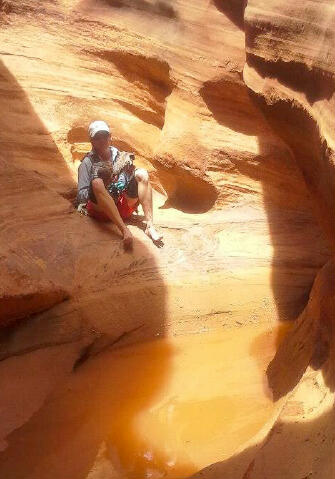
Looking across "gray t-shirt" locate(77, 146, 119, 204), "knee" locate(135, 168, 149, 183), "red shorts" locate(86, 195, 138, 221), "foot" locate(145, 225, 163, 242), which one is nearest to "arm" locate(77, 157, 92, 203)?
"gray t-shirt" locate(77, 146, 119, 204)

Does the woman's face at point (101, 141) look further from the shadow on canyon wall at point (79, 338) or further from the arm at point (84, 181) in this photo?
the shadow on canyon wall at point (79, 338)

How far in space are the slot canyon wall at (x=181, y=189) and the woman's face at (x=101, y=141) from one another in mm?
622

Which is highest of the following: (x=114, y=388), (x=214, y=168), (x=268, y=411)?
(x=214, y=168)

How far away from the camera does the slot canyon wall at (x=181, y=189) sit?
135 inches

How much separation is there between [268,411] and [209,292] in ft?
4.82

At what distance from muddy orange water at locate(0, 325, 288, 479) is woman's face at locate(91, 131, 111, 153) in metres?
1.95

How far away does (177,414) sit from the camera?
3.96m

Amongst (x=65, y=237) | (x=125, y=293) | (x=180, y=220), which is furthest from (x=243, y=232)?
(x=65, y=237)

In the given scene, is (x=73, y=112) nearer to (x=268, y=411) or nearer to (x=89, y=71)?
(x=89, y=71)

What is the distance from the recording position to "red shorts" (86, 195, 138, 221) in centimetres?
514

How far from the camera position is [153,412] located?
13.1 ft

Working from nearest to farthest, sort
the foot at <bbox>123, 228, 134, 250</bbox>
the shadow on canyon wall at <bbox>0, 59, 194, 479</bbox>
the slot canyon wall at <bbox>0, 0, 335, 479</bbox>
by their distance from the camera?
the slot canyon wall at <bbox>0, 0, 335, 479</bbox> < the shadow on canyon wall at <bbox>0, 59, 194, 479</bbox> < the foot at <bbox>123, 228, 134, 250</bbox>

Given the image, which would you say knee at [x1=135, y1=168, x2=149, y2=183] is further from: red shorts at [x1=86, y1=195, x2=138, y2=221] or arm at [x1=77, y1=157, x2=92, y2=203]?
arm at [x1=77, y1=157, x2=92, y2=203]

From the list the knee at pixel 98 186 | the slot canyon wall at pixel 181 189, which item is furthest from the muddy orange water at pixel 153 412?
the knee at pixel 98 186
